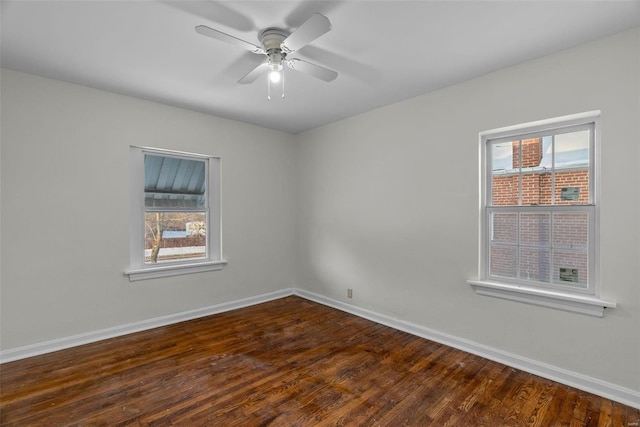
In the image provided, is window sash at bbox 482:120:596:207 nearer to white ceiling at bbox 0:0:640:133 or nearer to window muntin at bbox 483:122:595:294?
window muntin at bbox 483:122:595:294

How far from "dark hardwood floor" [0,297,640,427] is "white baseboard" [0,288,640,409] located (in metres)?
0.07

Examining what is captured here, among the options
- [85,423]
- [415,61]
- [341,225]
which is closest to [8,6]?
[85,423]

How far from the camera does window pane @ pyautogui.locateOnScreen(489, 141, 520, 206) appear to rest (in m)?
2.71

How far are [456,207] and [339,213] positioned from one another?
5.23ft

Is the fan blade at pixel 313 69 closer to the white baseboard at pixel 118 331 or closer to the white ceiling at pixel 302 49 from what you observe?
the white ceiling at pixel 302 49

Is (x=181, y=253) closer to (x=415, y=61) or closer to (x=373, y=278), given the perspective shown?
(x=373, y=278)

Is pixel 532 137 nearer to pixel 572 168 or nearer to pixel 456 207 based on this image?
pixel 572 168

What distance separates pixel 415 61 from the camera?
2500 mm

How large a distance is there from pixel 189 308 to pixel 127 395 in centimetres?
156

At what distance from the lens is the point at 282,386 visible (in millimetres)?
2291

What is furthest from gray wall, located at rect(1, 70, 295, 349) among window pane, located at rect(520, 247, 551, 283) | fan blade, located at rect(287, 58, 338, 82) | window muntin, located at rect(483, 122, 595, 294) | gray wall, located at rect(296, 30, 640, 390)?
window pane, located at rect(520, 247, 551, 283)

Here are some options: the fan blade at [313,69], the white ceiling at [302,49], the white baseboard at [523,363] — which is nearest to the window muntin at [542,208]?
the white baseboard at [523,363]

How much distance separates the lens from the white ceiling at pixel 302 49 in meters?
1.85

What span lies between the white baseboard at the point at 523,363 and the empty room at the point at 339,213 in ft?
0.06
